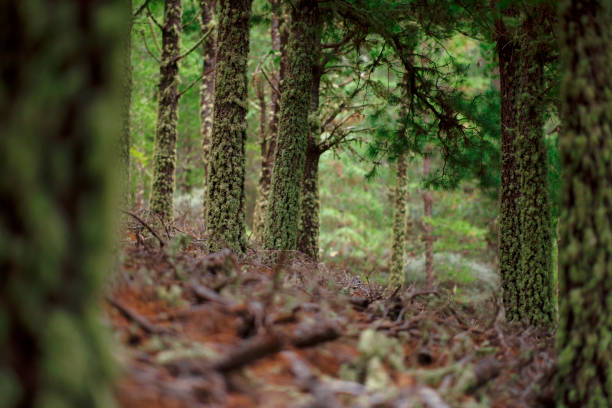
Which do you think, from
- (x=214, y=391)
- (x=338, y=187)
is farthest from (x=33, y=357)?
(x=338, y=187)

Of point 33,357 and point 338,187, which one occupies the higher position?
point 338,187

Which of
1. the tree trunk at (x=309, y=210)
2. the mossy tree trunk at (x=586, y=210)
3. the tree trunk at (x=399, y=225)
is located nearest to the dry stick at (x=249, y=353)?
the mossy tree trunk at (x=586, y=210)

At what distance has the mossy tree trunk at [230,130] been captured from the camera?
5.47 meters

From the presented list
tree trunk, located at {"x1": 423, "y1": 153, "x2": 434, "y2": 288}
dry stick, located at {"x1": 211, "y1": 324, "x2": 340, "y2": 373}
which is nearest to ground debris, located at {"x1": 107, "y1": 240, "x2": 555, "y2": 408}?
dry stick, located at {"x1": 211, "y1": 324, "x2": 340, "y2": 373}

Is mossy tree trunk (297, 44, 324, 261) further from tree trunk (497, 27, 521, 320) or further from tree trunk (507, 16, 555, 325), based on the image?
tree trunk (507, 16, 555, 325)

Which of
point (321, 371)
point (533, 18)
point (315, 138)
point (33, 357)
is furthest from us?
point (315, 138)

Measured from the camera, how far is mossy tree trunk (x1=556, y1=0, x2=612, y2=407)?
7.21 ft

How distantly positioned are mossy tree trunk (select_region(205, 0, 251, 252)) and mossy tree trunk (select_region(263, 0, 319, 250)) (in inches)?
47.2

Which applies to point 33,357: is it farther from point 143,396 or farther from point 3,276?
point 143,396

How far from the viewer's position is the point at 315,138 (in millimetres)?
9328

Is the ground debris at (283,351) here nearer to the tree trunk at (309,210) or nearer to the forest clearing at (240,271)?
the forest clearing at (240,271)

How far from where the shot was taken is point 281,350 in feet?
5.95

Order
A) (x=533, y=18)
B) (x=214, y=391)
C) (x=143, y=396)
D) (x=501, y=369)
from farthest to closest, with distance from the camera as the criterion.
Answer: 1. (x=533, y=18)
2. (x=501, y=369)
3. (x=214, y=391)
4. (x=143, y=396)

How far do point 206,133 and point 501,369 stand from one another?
33.9 ft
